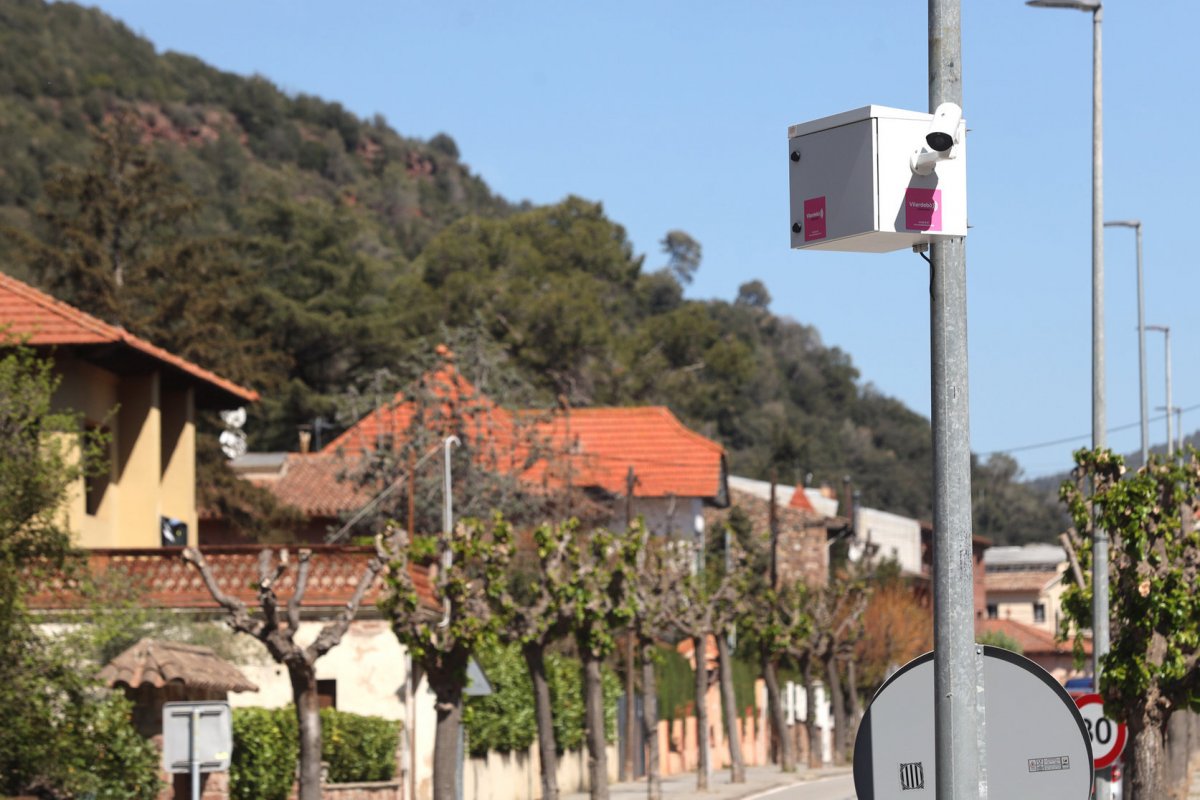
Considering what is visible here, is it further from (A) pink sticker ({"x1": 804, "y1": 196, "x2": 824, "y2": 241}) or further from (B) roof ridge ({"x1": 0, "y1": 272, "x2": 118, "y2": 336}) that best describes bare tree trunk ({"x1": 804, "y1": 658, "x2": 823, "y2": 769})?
(A) pink sticker ({"x1": 804, "y1": 196, "x2": 824, "y2": 241})

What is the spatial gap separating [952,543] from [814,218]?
46.8 inches

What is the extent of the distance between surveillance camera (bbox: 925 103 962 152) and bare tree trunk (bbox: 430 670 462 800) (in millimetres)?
20744

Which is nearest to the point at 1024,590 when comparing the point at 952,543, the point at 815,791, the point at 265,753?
the point at 815,791

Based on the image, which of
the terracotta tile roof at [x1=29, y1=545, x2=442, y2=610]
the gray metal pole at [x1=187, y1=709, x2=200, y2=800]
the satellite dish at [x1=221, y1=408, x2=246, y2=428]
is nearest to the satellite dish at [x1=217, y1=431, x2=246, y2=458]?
the satellite dish at [x1=221, y1=408, x2=246, y2=428]

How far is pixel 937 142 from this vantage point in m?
5.88

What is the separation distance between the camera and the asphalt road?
3925 cm

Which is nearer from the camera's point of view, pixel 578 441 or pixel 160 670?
pixel 160 670

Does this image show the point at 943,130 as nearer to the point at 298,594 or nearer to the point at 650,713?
the point at 298,594

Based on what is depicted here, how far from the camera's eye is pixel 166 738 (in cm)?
1702

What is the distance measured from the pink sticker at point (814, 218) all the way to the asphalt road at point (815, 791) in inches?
1295

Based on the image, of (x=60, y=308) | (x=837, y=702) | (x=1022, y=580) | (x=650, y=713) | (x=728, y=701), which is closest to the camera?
(x=60, y=308)

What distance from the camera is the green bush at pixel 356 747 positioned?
28.5 meters

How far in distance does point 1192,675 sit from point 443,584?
39.3 feet

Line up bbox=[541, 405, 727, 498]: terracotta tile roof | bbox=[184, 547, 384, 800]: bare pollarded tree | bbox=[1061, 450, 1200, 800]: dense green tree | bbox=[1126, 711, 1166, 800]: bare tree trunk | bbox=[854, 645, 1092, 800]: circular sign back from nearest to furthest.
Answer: bbox=[854, 645, 1092, 800]: circular sign back → bbox=[1061, 450, 1200, 800]: dense green tree → bbox=[1126, 711, 1166, 800]: bare tree trunk → bbox=[184, 547, 384, 800]: bare pollarded tree → bbox=[541, 405, 727, 498]: terracotta tile roof
